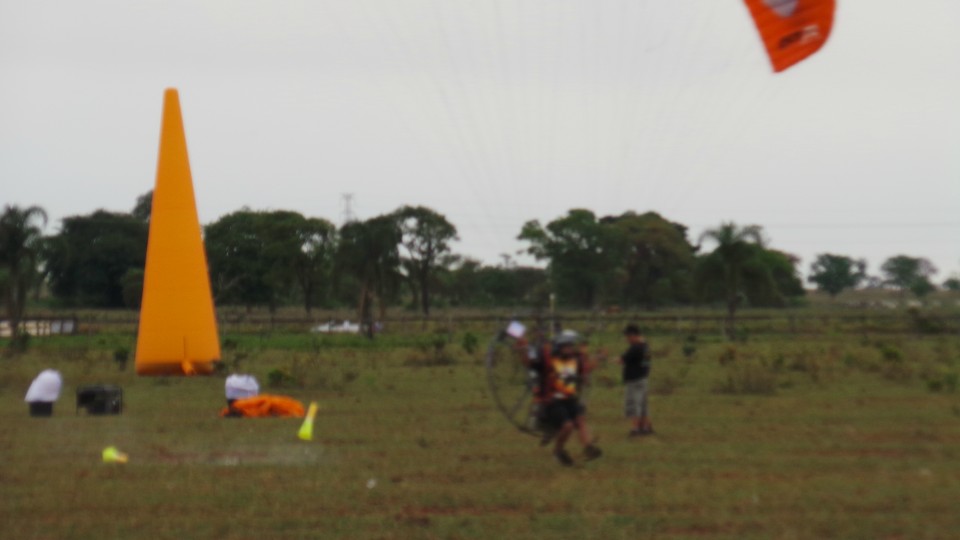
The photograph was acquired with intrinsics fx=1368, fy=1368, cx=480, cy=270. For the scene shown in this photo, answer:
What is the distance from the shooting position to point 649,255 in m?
43.1

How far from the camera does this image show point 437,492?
389 inches

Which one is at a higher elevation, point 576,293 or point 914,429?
point 576,293

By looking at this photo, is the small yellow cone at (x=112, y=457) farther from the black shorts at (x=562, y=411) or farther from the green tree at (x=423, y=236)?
the green tree at (x=423, y=236)

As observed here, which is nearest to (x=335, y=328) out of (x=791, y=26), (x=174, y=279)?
(x=174, y=279)

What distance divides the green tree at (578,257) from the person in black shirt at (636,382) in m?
17.4

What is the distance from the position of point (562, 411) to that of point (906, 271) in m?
74.6

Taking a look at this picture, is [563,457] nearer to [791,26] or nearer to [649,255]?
[791,26]

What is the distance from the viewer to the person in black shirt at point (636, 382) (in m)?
13.8

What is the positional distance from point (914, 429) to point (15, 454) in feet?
29.5

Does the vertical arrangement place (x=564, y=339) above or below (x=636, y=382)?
above

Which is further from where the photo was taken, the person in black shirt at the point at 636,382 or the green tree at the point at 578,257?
the green tree at the point at 578,257

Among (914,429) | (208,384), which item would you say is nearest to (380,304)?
(208,384)

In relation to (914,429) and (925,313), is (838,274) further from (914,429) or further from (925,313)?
(914,429)

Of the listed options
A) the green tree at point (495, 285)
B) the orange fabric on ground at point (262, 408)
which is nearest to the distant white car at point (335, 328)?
the green tree at point (495, 285)
